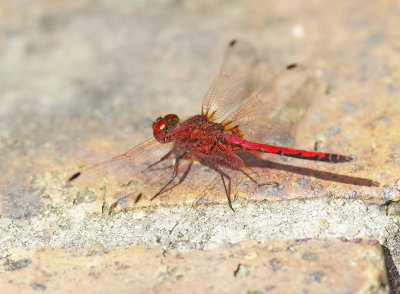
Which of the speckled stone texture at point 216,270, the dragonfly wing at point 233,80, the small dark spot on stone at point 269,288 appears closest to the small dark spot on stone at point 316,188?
the speckled stone texture at point 216,270

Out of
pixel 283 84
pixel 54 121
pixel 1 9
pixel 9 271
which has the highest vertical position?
pixel 1 9

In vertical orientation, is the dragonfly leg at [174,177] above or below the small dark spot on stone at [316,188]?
below

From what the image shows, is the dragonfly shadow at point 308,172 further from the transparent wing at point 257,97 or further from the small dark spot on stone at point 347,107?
the small dark spot on stone at point 347,107

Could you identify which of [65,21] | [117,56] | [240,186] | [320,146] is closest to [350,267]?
[240,186]

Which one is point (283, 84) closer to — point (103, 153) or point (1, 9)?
point (103, 153)

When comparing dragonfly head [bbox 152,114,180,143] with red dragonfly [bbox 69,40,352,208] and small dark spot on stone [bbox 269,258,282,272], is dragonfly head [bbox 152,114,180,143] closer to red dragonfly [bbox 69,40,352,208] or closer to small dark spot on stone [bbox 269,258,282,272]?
red dragonfly [bbox 69,40,352,208]

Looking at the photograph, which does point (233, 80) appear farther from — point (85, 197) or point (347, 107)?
point (85, 197)

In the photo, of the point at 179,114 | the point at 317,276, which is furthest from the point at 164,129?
the point at 317,276
